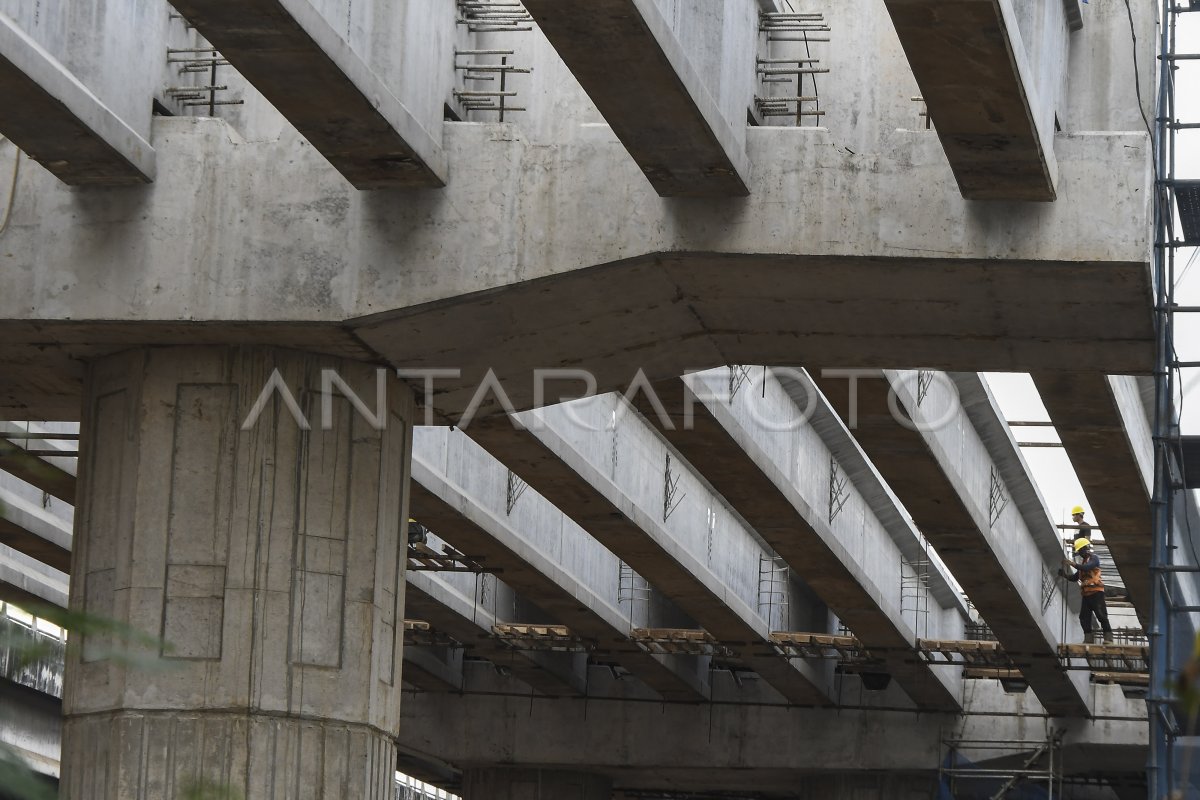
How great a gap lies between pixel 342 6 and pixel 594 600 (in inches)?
676

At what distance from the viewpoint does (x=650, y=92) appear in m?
10.9

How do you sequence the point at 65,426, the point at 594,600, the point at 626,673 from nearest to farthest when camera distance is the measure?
1. the point at 65,426
2. the point at 594,600
3. the point at 626,673

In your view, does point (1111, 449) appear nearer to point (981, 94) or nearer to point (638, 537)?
point (638, 537)

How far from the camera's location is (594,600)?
27.5 meters

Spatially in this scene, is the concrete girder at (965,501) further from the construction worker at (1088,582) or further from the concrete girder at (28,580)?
the concrete girder at (28,580)

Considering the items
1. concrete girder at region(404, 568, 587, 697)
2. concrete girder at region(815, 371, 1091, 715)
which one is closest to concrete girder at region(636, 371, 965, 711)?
concrete girder at region(815, 371, 1091, 715)

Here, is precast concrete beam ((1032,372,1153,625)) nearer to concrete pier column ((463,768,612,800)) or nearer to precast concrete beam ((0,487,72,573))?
precast concrete beam ((0,487,72,573))

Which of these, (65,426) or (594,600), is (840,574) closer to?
(594,600)

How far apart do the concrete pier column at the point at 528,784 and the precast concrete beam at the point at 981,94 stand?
25.9 metres

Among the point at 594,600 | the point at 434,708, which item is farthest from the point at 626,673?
the point at 594,600

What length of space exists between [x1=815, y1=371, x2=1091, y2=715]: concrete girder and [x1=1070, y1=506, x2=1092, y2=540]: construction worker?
0.41m

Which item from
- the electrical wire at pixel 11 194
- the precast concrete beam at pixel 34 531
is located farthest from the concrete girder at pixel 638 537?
the precast concrete beam at pixel 34 531

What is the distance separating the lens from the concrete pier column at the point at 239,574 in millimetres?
12383

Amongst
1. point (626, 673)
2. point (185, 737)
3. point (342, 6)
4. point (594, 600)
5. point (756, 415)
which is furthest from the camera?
point (626, 673)
